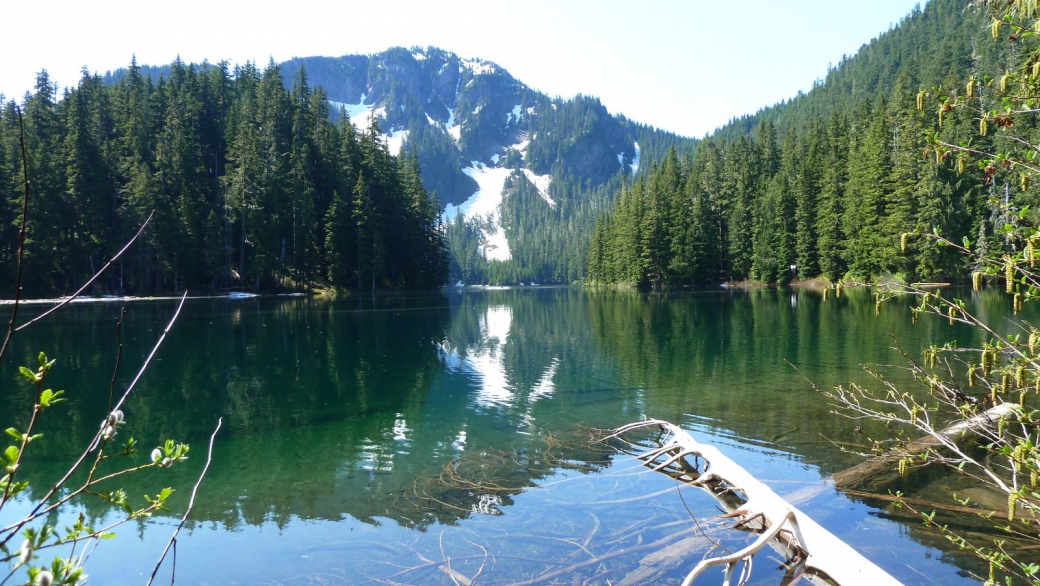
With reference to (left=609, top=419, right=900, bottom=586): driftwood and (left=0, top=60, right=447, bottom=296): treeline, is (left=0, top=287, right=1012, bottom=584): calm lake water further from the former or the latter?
(left=0, top=60, right=447, bottom=296): treeline

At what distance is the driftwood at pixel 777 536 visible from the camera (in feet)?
16.9

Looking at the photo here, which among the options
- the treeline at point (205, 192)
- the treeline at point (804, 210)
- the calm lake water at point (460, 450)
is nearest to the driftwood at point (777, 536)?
the calm lake water at point (460, 450)

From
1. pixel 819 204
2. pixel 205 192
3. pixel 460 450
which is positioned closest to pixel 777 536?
A: pixel 460 450

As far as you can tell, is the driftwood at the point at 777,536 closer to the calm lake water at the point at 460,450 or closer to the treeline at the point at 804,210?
the calm lake water at the point at 460,450

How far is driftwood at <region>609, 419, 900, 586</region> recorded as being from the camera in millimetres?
5148

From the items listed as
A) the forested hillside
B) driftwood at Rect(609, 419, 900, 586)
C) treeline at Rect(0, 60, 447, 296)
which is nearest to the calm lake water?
driftwood at Rect(609, 419, 900, 586)

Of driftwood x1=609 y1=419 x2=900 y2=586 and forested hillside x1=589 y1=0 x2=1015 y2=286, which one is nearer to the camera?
driftwood x1=609 y1=419 x2=900 y2=586

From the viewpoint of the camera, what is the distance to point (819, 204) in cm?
6662

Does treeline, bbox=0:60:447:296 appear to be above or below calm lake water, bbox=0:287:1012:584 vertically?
above

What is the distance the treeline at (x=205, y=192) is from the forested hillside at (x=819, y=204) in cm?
3195

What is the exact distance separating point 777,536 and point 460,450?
6.11 m

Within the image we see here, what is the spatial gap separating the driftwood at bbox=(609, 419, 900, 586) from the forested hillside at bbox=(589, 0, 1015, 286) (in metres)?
39.1

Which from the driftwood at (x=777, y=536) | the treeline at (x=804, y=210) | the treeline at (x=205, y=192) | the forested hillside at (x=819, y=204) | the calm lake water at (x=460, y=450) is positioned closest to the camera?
the driftwood at (x=777, y=536)

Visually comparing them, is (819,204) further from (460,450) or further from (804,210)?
(460,450)
